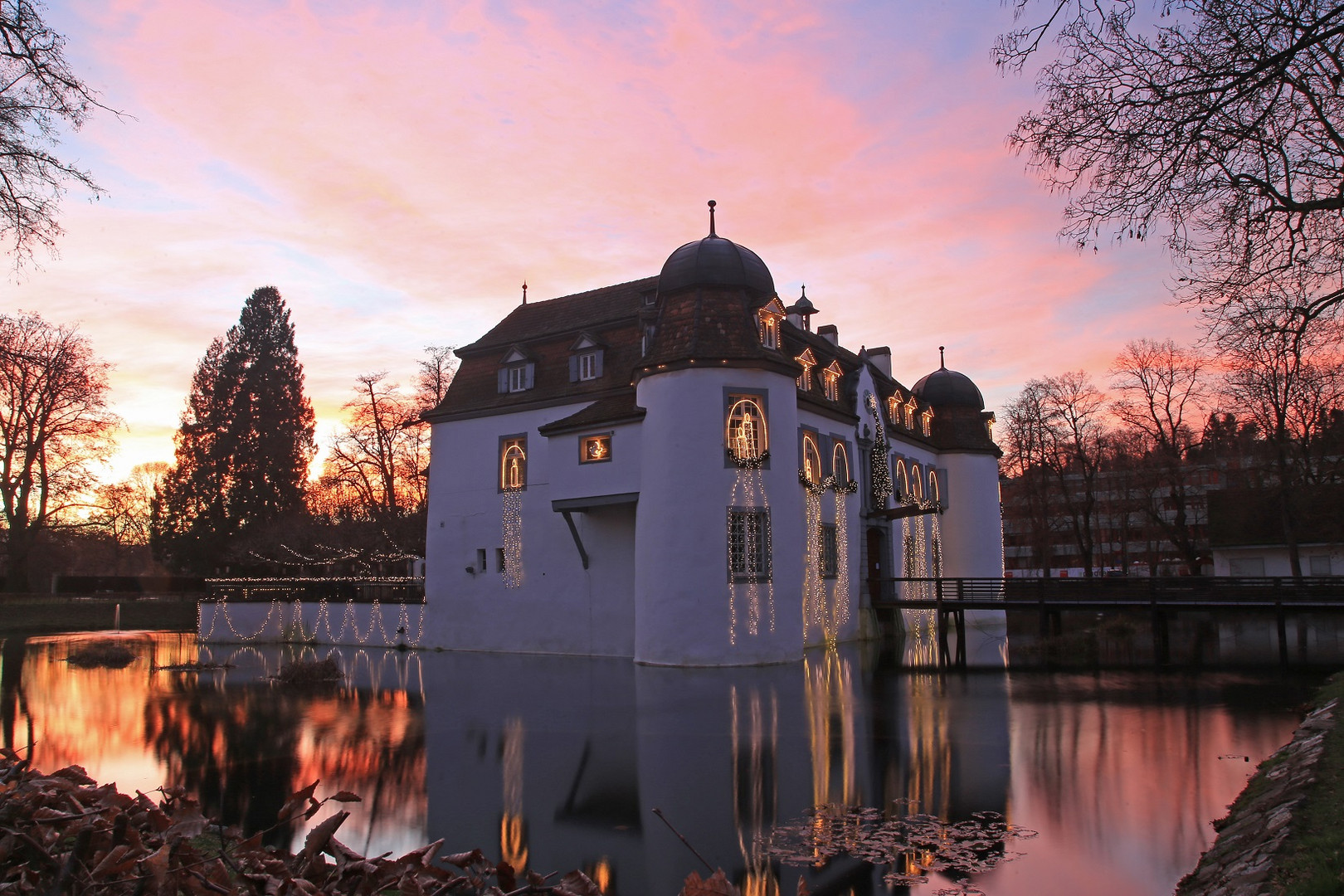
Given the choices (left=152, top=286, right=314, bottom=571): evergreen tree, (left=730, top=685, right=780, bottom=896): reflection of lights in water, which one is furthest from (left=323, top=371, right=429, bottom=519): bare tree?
(left=730, top=685, right=780, bottom=896): reflection of lights in water

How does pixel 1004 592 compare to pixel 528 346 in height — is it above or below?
below

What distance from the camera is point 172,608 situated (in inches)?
1924

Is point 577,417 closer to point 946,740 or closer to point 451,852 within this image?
point 946,740

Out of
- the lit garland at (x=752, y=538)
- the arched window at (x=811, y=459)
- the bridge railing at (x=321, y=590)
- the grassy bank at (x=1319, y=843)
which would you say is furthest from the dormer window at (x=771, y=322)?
the grassy bank at (x=1319, y=843)

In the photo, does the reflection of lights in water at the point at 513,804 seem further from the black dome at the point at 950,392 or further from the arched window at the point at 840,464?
the black dome at the point at 950,392

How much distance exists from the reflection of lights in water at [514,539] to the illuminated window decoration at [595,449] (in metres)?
3.09

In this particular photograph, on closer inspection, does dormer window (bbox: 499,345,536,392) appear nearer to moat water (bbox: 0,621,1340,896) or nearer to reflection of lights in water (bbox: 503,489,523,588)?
reflection of lights in water (bbox: 503,489,523,588)

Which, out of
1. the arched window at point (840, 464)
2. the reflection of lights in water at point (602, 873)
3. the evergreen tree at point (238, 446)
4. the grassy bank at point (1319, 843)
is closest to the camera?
the grassy bank at point (1319, 843)

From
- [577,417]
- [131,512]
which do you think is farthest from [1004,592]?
[131,512]

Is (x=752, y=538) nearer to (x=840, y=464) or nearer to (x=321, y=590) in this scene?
(x=840, y=464)

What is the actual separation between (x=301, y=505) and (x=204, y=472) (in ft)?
16.1

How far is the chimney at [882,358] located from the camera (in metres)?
39.5

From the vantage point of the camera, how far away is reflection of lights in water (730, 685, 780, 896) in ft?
22.3

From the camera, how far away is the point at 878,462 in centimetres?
3162
